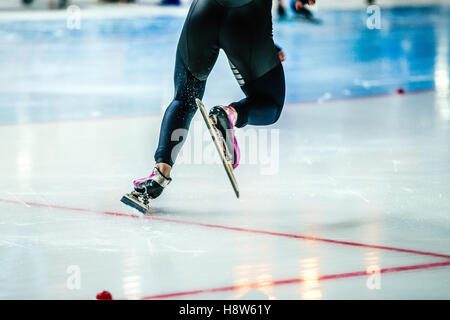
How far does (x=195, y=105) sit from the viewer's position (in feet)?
15.7

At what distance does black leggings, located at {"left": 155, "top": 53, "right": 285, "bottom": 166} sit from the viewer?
4.63 meters

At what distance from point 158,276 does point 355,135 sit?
3.45 metres

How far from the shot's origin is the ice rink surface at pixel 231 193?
359cm

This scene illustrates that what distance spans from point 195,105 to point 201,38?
393 mm

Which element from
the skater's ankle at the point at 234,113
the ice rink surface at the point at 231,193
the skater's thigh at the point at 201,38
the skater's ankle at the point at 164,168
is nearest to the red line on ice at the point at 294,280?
the ice rink surface at the point at 231,193

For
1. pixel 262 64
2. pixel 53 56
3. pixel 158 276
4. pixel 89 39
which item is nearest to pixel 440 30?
pixel 89 39

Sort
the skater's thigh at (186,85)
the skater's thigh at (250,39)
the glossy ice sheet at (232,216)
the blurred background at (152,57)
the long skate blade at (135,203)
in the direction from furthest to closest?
1. the blurred background at (152,57)
2. the skater's thigh at (186,85)
3. the long skate blade at (135,203)
4. the skater's thigh at (250,39)
5. the glossy ice sheet at (232,216)

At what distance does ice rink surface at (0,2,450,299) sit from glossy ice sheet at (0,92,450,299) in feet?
0.04

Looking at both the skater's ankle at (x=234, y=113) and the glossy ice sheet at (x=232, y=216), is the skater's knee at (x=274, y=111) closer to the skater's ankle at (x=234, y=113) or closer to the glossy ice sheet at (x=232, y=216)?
the skater's ankle at (x=234, y=113)

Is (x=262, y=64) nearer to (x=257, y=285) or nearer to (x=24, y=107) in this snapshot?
(x=257, y=285)

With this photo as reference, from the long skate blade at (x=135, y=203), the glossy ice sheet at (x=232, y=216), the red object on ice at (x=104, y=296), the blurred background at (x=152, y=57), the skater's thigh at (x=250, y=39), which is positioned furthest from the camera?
the blurred background at (x=152, y=57)

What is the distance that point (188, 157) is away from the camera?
6.12m

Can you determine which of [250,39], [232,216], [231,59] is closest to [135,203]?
[232,216]
